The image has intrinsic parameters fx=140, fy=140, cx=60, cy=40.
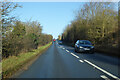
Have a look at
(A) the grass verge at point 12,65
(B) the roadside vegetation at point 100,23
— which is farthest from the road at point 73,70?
(B) the roadside vegetation at point 100,23

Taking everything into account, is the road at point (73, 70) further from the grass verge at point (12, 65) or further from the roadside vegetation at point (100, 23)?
the roadside vegetation at point (100, 23)

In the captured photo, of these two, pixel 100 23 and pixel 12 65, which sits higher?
pixel 100 23

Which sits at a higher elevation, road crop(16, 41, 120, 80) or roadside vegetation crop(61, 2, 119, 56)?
roadside vegetation crop(61, 2, 119, 56)

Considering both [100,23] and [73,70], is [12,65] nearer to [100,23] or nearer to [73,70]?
[73,70]

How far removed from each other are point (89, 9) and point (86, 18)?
233cm

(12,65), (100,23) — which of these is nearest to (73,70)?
(12,65)

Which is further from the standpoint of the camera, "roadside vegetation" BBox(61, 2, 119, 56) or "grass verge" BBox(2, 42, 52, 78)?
"roadside vegetation" BBox(61, 2, 119, 56)

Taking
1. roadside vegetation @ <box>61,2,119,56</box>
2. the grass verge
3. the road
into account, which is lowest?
the road

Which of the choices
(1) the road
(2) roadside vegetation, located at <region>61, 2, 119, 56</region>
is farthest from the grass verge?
(2) roadside vegetation, located at <region>61, 2, 119, 56</region>

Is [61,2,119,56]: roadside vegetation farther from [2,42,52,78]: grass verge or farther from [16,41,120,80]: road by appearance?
[2,42,52,78]: grass verge

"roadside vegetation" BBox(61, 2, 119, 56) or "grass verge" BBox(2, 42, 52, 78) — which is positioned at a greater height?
"roadside vegetation" BBox(61, 2, 119, 56)

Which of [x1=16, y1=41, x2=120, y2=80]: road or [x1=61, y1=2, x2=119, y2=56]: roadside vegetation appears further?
[x1=61, y1=2, x2=119, y2=56]: roadside vegetation

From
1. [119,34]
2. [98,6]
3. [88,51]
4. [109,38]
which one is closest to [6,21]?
[88,51]

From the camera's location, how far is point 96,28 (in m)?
27.5
